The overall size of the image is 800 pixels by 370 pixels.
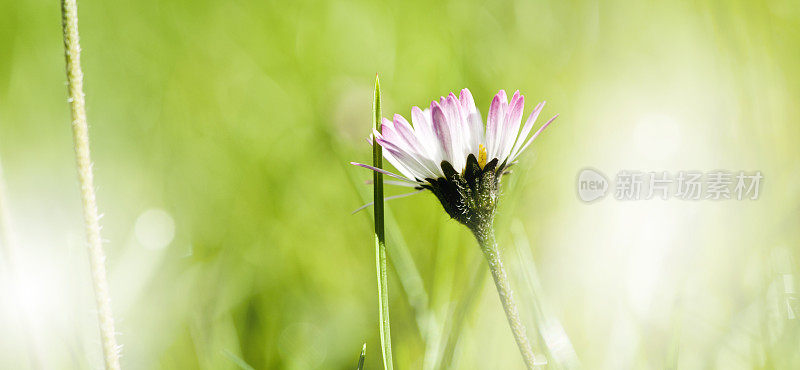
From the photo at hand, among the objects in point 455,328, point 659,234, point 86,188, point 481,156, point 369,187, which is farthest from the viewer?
point 369,187

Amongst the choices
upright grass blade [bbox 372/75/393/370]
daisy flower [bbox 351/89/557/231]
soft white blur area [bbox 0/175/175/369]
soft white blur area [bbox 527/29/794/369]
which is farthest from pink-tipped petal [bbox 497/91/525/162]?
soft white blur area [bbox 0/175/175/369]

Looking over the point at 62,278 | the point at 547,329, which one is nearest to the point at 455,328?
the point at 547,329

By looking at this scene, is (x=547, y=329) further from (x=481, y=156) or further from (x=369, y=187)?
(x=369, y=187)

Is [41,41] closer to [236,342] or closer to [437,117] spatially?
[236,342]

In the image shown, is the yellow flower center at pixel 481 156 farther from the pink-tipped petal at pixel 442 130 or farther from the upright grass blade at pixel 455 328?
the upright grass blade at pixel 455 328

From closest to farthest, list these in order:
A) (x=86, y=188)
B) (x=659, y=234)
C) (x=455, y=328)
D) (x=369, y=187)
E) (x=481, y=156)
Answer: (x=86, y=188), (x=481, y=156), (x=455, y=328), (x=659, y=234), (x=369, y=187)

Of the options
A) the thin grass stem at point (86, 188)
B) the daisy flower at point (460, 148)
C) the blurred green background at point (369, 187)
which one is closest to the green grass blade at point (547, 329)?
the blurred green background at point (369, 187)
